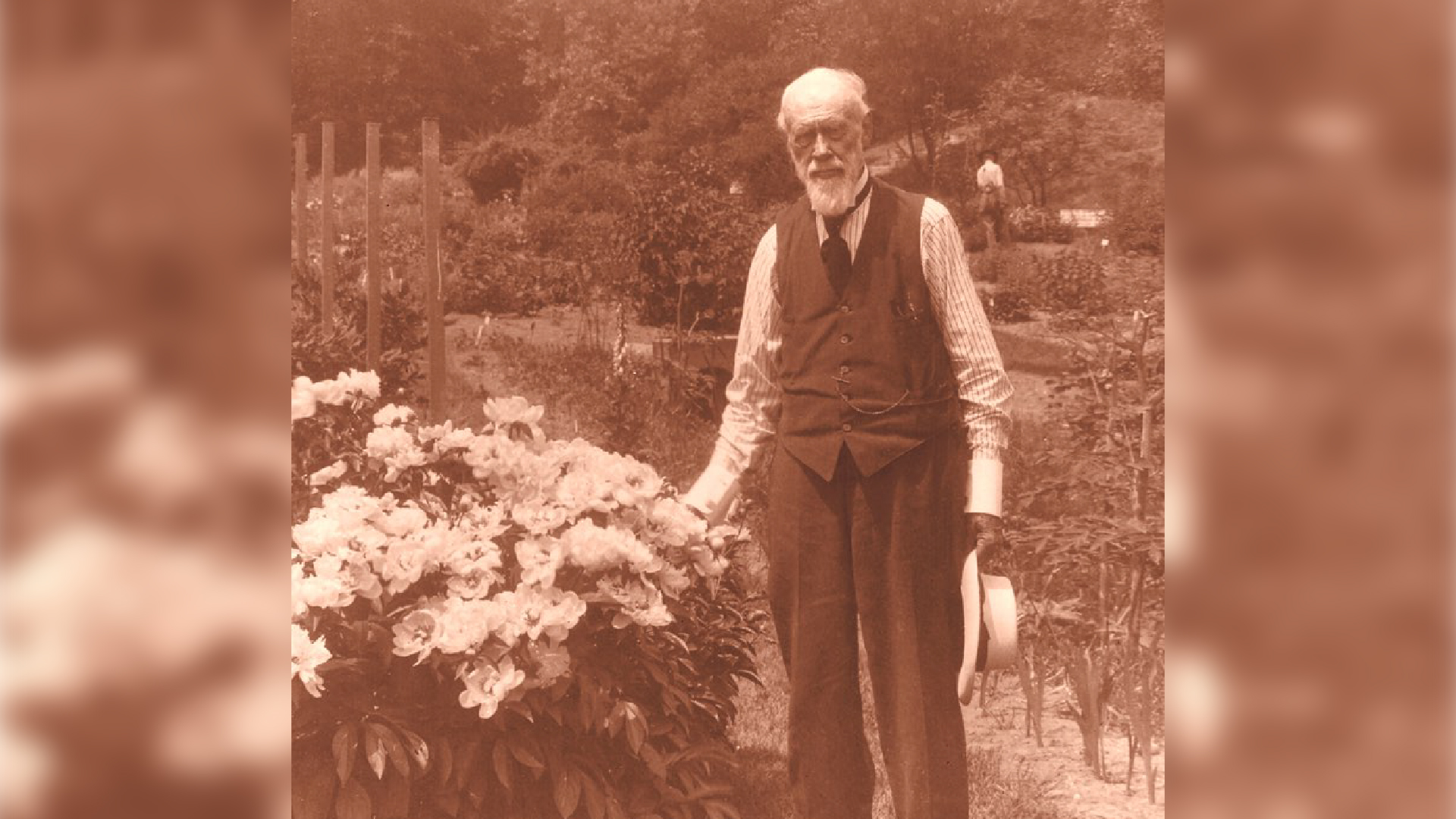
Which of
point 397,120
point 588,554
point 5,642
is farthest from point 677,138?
point 5,642

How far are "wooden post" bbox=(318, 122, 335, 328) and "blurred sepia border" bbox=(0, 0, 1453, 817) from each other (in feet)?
6.24

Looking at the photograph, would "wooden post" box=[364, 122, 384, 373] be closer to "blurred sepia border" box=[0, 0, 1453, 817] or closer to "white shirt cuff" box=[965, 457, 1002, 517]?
"white shirt cuff" box=[965, 457, 1002, 517]

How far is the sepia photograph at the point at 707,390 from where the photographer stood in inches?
97.8

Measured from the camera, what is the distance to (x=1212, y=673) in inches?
44.5

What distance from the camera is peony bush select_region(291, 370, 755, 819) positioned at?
2.69m

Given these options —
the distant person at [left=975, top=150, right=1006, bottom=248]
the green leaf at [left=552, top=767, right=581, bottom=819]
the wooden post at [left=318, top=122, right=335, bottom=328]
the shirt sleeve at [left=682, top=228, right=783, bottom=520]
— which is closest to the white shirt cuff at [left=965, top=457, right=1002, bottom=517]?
the shirt sleeve at [left=682, top=228, right=783, bottom=520]

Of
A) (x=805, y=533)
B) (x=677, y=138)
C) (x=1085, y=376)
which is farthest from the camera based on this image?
(x=1085, y=376)

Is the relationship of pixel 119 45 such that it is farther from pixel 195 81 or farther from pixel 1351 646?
pixel 1351 646

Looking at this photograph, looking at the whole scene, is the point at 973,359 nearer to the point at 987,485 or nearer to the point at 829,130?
the point at 987,485

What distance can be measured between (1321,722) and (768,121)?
2.05 m

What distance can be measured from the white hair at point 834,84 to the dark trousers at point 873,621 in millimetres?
669

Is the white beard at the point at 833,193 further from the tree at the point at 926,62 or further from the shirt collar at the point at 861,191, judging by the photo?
the tree at the point at 926,62

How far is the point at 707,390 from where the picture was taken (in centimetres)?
313

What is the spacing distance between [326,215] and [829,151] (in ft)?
4.20
